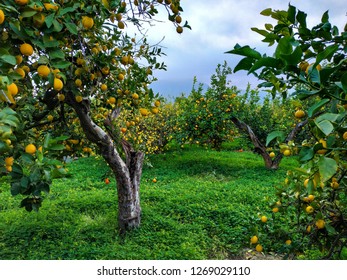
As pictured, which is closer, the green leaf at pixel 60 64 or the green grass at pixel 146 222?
the green leaf at pixel 60 64

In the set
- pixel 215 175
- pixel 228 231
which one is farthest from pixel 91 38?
pixel 215 175

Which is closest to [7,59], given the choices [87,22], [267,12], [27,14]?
[27,14]

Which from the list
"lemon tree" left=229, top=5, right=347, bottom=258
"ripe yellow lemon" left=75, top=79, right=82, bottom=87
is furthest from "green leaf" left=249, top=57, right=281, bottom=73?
"ripe yellow lemon" left=75, top=79, right=82, bottom=87

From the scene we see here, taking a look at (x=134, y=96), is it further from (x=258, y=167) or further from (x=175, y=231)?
(x=258, y=167)

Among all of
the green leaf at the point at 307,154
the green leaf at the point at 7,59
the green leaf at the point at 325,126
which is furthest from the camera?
the green leaf at the point at 7,59

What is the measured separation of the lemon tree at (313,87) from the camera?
1077 millimetres

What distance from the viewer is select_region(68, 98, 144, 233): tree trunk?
12.4 ft

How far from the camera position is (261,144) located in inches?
373

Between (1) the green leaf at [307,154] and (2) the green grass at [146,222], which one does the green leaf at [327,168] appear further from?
(2) the green grass at [146,222]

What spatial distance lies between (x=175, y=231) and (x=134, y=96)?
76.3 inches

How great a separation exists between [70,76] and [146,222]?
2.44 meters

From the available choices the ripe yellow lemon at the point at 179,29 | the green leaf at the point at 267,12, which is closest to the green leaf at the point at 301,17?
the green leaf at the point at 267,12

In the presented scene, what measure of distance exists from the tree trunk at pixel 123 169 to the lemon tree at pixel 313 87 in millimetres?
1939

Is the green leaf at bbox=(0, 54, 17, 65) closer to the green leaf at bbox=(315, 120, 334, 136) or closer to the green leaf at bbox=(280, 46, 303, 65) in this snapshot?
the green leaf at bbox=(280, 46, 303, 65)
